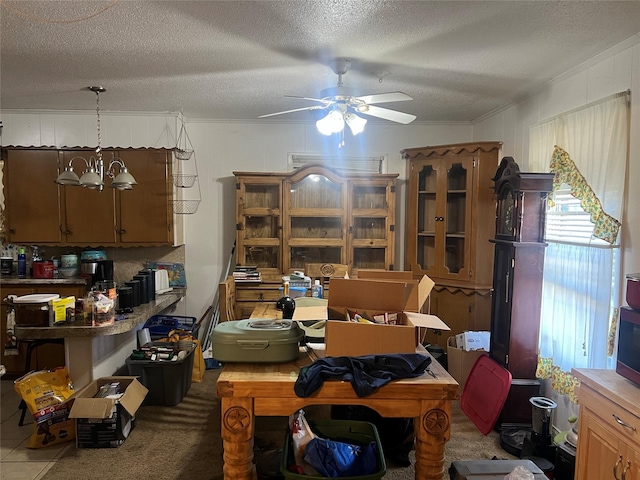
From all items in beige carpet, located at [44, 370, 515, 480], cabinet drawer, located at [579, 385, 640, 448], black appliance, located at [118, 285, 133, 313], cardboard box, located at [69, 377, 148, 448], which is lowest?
beige carpet, located at [44, 370, 515, 480]

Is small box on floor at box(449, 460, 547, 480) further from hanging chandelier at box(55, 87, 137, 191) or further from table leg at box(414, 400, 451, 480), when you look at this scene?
hanging chandelier at box(55, 87, 137, 191)

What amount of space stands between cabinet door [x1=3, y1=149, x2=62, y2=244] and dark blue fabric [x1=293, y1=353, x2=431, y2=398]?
330cm

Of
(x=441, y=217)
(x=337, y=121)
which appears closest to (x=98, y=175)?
(x=337, y=121)

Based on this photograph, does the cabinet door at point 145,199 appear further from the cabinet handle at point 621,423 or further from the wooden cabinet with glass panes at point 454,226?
the cabinet handle at point 621,423

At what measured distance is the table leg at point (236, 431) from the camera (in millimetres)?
1639

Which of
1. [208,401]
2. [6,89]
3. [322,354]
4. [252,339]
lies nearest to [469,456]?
[322,354]

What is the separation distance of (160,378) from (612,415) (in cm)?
275

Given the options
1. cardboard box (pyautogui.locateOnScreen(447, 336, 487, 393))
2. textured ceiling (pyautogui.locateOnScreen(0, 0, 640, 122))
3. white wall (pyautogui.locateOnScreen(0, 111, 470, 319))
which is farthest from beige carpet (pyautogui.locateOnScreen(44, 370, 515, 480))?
textured ceiling (pyautogui.locateOnScreen(0, 0, 640, 122))

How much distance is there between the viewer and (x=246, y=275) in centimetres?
391

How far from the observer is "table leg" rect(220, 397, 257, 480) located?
164 centimetres

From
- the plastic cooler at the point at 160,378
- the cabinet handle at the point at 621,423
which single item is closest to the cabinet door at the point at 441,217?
the cabinet handle at the point at 621,423

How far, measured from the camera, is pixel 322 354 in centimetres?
191

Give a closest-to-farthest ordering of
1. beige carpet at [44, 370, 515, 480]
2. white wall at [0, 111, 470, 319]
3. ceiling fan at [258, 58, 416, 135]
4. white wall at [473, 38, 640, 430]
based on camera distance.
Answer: white wall at [473, 38, 640, 430]
beige carpet at [44, 370, 515, 480]
ceiling fan at [258, 58, 416, 135]
white wall at [0, 111, 470, 319]

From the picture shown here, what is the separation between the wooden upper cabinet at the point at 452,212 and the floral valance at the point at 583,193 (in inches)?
33.5
